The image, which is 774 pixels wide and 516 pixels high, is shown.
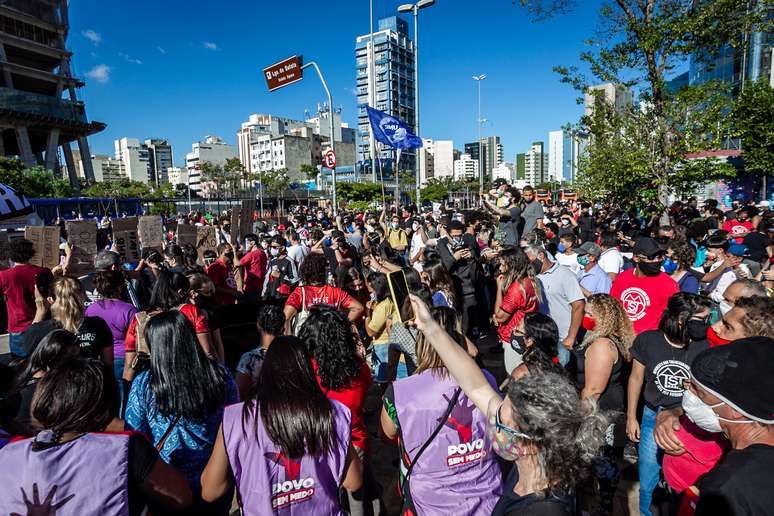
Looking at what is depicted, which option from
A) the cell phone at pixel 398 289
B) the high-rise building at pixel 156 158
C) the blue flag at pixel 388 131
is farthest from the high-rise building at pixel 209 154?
the cell phone at pixel 398 289

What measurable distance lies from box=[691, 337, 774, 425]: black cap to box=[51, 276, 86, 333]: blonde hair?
4.53m

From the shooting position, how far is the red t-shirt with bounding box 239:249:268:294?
7695mm

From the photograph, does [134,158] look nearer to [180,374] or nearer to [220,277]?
[220,277]

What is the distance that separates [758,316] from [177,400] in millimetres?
3740

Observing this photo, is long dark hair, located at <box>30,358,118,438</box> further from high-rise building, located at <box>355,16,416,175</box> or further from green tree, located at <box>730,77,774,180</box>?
high-rise building, located at <box>355,16,416,175</box>

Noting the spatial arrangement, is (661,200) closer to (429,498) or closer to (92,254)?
(429,498)

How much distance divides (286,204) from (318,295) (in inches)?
2444

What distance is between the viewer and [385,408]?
93.5 inches

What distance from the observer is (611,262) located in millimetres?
6641

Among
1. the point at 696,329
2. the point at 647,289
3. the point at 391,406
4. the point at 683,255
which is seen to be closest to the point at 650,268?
the point at 647,289

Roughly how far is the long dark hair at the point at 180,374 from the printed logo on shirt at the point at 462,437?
137 cm

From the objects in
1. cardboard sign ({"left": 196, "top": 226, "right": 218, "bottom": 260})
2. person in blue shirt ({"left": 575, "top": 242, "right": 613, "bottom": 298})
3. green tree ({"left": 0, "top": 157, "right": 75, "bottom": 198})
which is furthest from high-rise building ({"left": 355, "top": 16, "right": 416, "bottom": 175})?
person in blue shirt ({"left": 575, "top": 242, "right": 613, "bottom": 298})

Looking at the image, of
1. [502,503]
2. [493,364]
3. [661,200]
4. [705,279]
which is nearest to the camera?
[502,503]

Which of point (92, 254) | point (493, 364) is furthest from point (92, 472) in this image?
Answer: point (92, 254)
